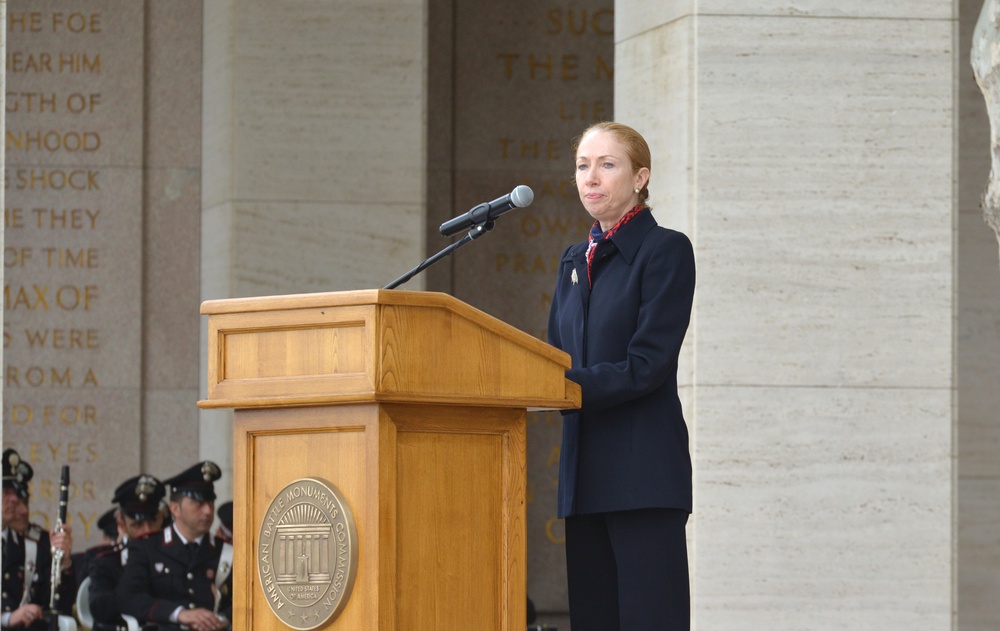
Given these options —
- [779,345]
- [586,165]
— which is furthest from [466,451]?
[779,345]

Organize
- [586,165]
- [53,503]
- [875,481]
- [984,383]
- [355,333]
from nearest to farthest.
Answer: [355,333] < [586,165] < [875,481] < [984,383] < [53,503]

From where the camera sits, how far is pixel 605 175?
12.3 feet

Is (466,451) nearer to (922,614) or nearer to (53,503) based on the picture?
(922,614)

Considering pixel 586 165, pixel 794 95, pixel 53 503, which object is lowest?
pixel 53 503

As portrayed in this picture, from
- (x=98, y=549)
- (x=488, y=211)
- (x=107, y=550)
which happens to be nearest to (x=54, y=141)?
(x=98, y=549)

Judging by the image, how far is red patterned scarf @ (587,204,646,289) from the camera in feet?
12.4

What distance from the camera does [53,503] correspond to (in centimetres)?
1094

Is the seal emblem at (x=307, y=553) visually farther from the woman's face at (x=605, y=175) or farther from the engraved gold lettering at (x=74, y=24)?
the engraved gold lettering at (x=74, y=24)

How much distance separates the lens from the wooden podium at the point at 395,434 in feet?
10.3

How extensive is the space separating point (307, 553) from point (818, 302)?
3.15 metres

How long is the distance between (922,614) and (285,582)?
10.8 ft

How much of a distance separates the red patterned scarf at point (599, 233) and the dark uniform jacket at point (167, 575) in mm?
5531

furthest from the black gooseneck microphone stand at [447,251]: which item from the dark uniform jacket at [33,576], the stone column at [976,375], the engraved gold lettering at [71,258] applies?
the engraved gold lettering at [71,258]

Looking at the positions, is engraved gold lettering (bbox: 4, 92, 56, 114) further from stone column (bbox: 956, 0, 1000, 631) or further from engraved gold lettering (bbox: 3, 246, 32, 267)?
stone column (bbox: 956, 0, 1000, 631)
